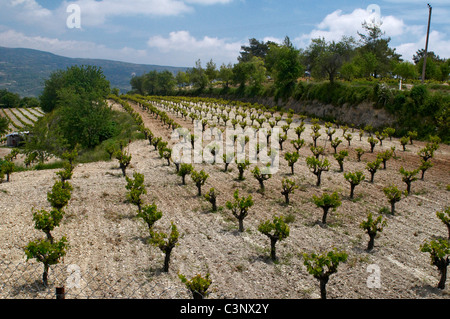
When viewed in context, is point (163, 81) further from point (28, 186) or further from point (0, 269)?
point (0, 269)

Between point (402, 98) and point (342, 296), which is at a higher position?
point (402, 98)

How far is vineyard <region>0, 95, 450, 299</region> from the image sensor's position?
31.2 feet

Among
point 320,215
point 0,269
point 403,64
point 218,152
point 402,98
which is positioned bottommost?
point 0,269

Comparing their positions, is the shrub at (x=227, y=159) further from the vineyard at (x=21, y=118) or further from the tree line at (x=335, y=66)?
the vineyard at (x=21, y=118)

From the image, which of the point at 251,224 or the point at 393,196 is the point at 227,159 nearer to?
A: the point at 251,224

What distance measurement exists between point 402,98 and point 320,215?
2384 cm

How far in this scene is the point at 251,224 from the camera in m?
13.1

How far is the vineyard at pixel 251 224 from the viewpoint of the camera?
9508mm

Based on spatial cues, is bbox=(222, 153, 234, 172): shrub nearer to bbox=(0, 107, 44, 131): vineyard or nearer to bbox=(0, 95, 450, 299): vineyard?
bbox=(0, 95, 450, 299): vineyard

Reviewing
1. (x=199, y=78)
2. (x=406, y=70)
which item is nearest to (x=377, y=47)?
(x=406, y=70)

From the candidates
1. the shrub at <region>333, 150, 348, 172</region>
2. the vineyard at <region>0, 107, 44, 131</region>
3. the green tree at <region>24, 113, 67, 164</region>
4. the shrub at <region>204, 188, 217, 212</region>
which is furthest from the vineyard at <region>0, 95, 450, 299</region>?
the vineyard at <region>0, 107, 44, 131</region>

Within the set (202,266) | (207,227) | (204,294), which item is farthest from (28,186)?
(204,294)

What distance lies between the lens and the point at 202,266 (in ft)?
33.3

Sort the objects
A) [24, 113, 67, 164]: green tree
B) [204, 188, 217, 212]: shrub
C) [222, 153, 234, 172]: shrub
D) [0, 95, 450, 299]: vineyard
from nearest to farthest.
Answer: [0, 95, 450, 299]: vineyard → [204, 188, 217, 212]: shrub → [222, 153, 234, 172]: shrub → [24, 113, 67, 164]: green tree
